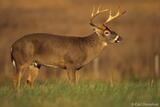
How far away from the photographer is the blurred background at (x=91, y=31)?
83.6 feet

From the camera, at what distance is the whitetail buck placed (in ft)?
61.7

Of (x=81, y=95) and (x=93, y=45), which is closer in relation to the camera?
(x=81, y=95)

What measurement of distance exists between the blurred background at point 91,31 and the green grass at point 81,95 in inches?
218

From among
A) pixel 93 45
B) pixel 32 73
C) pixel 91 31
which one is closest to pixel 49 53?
pixel 32 73

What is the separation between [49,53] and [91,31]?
12.7m

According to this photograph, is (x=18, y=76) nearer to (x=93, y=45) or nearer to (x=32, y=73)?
(x=32, y=73)

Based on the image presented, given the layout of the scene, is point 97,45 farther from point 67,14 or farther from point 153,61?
point 67,14

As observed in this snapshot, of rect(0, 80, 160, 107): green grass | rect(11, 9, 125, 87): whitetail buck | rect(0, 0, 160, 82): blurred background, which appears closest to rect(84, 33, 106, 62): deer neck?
rect(11, 9, 125, 87): whitetail buck

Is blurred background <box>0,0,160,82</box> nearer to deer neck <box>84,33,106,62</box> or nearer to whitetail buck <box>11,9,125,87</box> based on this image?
deer neck <box>84,33,106,62</box>

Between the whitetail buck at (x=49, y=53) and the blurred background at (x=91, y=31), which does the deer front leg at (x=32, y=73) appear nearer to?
the whitetail buck at (x=49, y=53)

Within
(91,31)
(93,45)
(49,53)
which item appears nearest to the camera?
(49,53)

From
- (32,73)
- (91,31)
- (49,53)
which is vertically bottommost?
(91,31)

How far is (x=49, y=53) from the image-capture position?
760 inches

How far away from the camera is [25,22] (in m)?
34.2
